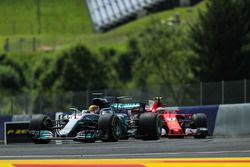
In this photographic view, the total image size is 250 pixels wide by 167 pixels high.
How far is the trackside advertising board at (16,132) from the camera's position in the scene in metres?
26.3

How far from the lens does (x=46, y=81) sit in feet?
228

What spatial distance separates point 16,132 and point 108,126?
9071 mm

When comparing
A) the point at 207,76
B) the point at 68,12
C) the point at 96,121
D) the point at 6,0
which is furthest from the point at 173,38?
the point at 6,0

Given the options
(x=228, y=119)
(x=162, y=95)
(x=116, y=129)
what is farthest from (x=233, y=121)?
(x=162, y=95)

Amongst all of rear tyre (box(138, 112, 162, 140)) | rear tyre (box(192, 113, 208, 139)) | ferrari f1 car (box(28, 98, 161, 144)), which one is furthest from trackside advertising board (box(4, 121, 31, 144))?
rear tyre (box(138, 112, 162, 140))

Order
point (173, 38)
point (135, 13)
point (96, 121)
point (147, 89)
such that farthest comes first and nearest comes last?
point (135, 13)
point (173, 38)
point (147, 89)
point (96, 121)

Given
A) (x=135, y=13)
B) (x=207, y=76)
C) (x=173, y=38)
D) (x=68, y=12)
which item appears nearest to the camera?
(x=207, y=76)

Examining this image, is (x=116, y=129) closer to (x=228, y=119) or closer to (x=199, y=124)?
(x=199, y=124)

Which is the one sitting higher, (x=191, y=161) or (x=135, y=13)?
(x=135, y=13)

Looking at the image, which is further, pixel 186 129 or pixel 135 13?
pixel 135 13

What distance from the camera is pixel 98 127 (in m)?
18.7

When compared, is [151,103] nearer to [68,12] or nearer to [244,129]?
[244,129]

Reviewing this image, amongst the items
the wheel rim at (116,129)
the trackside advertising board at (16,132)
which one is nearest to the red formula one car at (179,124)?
the wheel rim at (116,129)

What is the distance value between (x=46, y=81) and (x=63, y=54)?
11.2 feet
